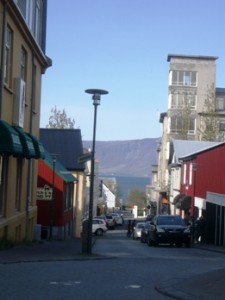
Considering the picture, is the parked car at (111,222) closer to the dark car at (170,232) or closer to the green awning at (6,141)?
the dark car at (170,232)

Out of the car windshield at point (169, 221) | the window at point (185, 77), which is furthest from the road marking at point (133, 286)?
the window at point (185, 77)

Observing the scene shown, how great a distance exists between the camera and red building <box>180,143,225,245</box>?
39062 millimetres

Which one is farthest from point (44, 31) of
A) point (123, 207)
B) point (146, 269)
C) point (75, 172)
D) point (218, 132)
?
point (123, 207)

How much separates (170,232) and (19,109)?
12.4 meters

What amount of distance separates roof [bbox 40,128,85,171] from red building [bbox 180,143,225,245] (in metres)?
10.1

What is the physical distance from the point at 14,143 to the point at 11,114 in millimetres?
3454

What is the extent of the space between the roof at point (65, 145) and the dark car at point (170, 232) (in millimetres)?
25292

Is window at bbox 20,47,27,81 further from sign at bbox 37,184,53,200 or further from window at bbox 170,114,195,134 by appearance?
window at bbox 170,114,195,134

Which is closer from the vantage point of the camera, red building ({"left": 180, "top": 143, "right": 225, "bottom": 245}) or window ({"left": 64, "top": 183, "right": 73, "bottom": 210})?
red building ({"left": 180, "top": 143, "right": 225, "bottom": 245})

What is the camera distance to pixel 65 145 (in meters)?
58.8

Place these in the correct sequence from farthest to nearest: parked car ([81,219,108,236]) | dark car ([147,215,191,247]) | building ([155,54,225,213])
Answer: building ([155,54,225,213]) < parked car ([81,219,108,236]) < dark car ([147,215,191,247])

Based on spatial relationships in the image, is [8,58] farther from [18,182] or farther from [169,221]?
[169,221]

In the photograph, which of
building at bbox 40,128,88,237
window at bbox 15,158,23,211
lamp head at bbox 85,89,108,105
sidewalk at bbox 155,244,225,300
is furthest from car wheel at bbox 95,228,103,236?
sidewalk at bbox 155,244,225,300

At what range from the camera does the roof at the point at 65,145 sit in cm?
5797
